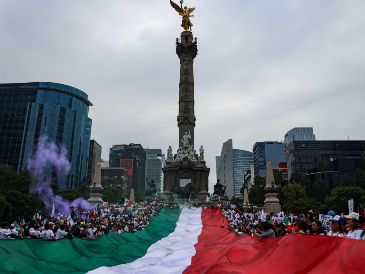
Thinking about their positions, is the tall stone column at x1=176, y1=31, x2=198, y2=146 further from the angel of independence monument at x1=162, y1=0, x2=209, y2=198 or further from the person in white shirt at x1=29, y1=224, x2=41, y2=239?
the person in white shirt at x1=29, y1=224, x2=41, y2=239

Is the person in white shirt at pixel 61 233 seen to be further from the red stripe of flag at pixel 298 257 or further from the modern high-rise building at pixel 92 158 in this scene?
the modern high-rise building at pixel 92 158

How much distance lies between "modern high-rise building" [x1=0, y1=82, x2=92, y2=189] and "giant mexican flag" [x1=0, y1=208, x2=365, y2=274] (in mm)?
113624

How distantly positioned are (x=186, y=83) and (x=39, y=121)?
75.2m

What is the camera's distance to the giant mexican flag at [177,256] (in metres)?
7.80

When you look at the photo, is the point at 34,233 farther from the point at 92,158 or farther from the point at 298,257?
the point at 92,158

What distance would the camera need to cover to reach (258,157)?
198 m

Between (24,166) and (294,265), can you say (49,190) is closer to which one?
(24,166)

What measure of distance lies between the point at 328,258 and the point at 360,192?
6541 cm

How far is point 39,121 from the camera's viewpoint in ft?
413

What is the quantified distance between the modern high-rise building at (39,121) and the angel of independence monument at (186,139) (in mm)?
71036

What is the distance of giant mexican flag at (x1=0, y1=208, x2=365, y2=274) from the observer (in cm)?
780

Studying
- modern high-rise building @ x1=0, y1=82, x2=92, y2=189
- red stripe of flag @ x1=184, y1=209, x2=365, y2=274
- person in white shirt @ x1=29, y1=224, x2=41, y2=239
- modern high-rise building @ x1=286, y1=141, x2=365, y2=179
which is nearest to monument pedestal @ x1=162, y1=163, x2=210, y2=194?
person in white shirt @ x1=29, y1=224, x2=41, y2=239

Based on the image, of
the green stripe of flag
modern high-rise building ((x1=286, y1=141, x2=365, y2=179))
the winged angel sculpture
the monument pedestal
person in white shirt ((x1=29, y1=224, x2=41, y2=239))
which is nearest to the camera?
the green stripe of flag

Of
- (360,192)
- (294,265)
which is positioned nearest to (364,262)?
(294,265)
